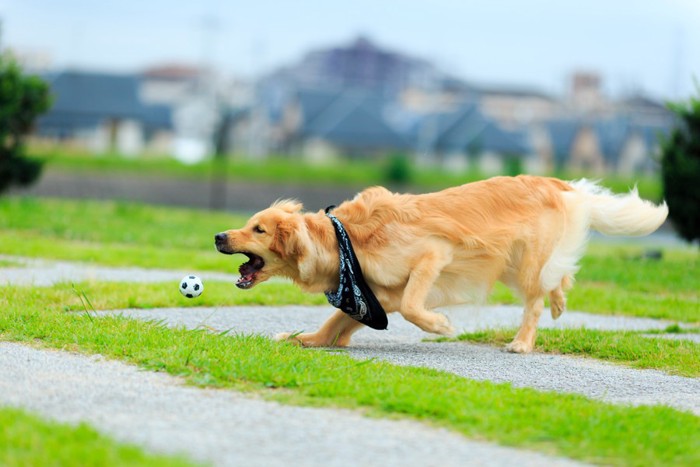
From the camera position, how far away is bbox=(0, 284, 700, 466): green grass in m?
4.84

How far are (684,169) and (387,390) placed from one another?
468 inches

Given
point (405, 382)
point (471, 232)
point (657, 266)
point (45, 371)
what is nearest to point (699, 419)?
point (405, 382)

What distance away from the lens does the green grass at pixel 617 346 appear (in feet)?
24.4

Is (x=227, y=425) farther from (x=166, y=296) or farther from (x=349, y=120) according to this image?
(x=349, y=120)

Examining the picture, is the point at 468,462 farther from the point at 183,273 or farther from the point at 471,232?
the point at 183,273

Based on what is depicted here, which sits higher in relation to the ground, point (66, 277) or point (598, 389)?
point (598, 389)

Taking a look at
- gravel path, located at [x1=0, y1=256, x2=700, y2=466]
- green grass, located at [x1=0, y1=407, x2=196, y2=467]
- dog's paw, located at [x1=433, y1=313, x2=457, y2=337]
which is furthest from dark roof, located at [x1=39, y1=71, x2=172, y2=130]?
green grass, located at [x1=0, y1=407, x2=196, y2=467]

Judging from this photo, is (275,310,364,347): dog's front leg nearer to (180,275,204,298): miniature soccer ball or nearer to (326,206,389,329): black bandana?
(326,206,389,329): black bandana

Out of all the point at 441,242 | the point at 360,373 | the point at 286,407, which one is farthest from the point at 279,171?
the point at 286,407

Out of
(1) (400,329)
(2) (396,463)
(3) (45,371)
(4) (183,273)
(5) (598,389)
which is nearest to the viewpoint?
(2) (396,463)

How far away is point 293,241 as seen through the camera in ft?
24.5

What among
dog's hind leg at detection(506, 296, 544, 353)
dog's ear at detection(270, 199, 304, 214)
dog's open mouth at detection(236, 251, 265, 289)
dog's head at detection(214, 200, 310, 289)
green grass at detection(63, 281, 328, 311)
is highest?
dog's ear at detection(270, 199, 304, 214)

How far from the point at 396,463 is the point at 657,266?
10.9 meters

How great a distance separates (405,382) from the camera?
589 centimetres
